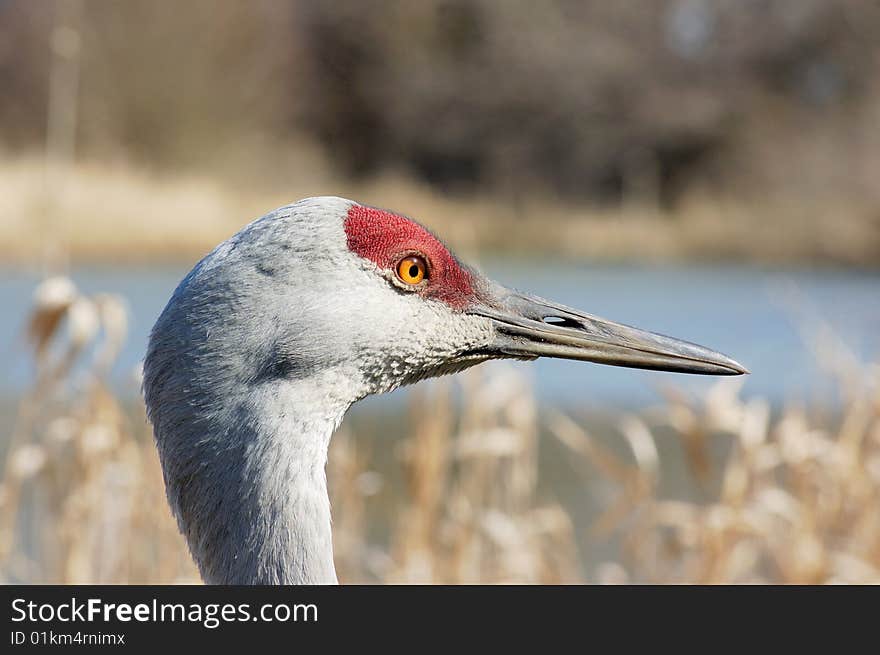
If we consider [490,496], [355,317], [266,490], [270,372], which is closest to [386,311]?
[355,317]

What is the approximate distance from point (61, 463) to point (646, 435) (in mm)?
1756

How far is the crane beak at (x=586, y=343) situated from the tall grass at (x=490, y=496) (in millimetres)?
1287

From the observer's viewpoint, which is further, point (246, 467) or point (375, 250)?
point (375, 250)

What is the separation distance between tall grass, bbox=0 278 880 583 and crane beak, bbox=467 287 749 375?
50.7 inches

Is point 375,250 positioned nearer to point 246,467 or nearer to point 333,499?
point 246,467

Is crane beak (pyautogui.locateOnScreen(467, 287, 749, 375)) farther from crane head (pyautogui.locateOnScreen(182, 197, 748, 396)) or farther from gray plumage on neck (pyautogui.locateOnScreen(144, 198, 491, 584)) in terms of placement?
gray plumage on neck (pyautogui.locateOnScreen(144, 198, 491, 584))

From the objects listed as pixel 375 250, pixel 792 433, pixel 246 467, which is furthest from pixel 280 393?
pixel 792 433

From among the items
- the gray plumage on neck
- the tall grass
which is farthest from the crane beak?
the tall grass

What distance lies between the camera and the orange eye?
1.65 metres

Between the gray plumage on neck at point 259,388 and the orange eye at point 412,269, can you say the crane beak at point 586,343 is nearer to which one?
the orange eye at point 412,269

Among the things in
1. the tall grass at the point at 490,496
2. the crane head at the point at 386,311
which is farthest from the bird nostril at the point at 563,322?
the tall grass at the point at 490,496

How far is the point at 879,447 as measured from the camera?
3.56 meters

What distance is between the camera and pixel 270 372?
1510 mm

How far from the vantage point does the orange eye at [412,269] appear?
165cm
